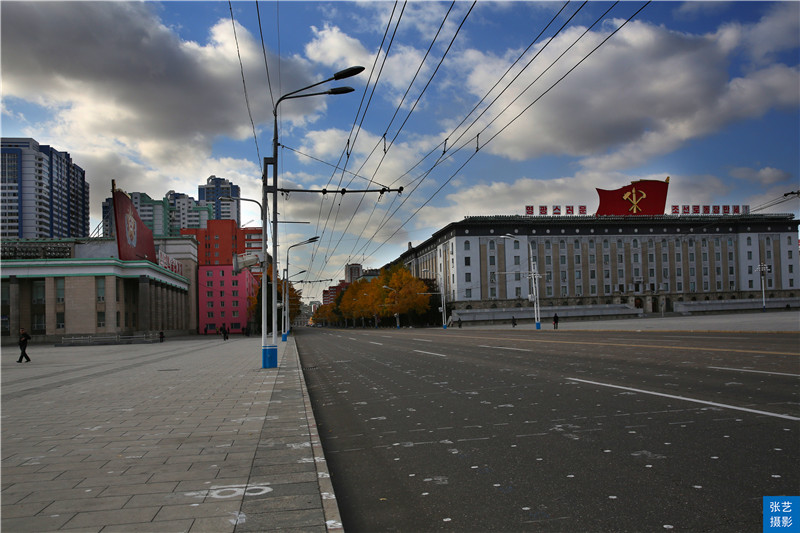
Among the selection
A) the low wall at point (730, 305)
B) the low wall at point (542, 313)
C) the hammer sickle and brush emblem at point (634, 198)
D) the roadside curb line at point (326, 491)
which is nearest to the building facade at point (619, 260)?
the low wall at point (542, 313)

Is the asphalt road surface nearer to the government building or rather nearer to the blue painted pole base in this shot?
the blue painted pole base

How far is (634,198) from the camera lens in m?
90.1

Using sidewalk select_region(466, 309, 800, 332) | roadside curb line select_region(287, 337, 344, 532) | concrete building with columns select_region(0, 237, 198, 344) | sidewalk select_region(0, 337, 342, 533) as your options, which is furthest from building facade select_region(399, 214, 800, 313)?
roadside curb line select_region(287, 337, 344, 532)

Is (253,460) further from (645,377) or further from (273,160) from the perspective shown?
(273,160)

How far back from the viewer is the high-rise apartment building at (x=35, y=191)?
133m

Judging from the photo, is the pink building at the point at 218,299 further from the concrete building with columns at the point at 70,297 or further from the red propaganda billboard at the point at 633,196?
the red propaganda billboard at the point at 633,196

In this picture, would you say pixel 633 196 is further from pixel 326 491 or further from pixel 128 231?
pixel 326 491

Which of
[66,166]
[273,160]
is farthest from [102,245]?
[66,166]

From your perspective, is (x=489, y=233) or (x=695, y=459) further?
(x=489, y=233)

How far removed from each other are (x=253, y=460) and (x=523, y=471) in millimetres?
2775

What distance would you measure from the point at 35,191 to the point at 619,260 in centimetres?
14593

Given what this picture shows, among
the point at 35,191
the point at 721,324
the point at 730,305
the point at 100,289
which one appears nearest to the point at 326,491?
the point at 721,324

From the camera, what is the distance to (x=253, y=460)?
5469mm

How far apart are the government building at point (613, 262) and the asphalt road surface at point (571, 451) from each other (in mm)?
77611
